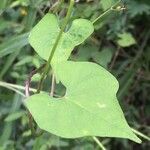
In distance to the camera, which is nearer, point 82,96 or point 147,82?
point 82,96

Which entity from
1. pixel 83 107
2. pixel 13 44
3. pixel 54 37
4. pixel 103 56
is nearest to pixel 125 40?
pixel 103 56

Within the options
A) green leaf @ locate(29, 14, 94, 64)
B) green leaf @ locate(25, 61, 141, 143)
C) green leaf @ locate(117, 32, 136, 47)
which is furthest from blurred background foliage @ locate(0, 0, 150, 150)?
green leaf @ locate(25, 61, 141, 143)

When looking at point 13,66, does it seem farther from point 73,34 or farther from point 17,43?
point 73,34

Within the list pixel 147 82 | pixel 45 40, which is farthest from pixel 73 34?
pixel 147 82

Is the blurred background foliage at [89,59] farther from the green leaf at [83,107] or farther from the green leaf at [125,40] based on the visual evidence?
the green leaf at [83,107]

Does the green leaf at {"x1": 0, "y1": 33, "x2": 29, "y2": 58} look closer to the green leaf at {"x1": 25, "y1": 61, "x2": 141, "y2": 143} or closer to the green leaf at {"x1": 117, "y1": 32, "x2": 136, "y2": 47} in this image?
the green leaf at {"x1": 117, "y1": 32, "x2": 136, "y2": 47}

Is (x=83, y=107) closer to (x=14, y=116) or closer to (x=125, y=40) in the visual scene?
(x=14, y=116)
